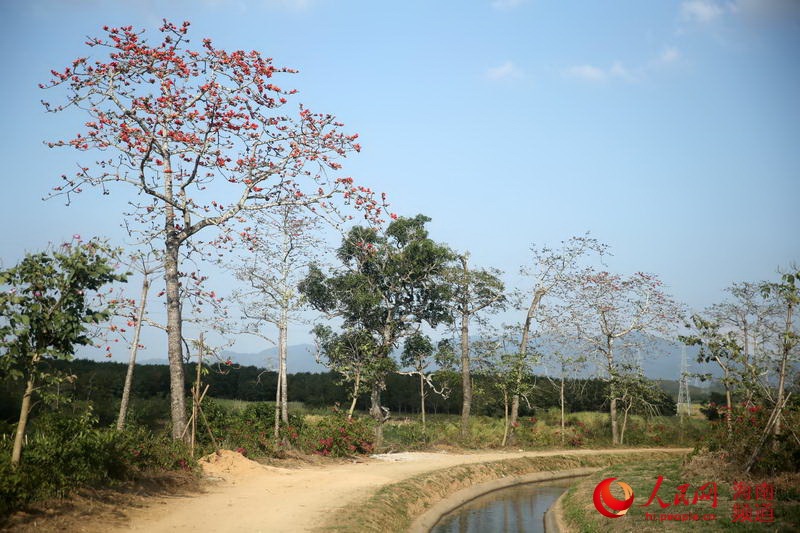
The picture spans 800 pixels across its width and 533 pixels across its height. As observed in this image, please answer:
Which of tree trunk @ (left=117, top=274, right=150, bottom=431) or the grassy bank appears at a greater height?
tree trunk @ (left=117, top=274, right=150, bottom=431)

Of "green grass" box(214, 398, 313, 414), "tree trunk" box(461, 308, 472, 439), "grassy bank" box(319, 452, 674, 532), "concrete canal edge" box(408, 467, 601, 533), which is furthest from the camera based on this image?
"tree trunk" box(461, 308, 472, 439)

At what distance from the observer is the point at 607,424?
1188 inches

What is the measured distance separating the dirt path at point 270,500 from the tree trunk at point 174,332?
2.32m

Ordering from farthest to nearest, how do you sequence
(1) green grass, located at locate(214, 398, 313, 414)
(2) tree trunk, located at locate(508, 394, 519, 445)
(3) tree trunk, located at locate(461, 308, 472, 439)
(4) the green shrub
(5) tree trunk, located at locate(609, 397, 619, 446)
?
(5) tree trunk, located at locate(609, 397, 619, 446) < (3) tree trunk, located at locate(461, 308, 472, 439) < (2) tree trunk, located at locate(508, 394, 519, 445) < (1) green grass, located at locate(214, 398, 313, 414) < (4) the green shrub

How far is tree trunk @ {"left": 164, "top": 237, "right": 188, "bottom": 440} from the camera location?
1487 cm

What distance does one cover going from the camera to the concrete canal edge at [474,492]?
13.2 meters

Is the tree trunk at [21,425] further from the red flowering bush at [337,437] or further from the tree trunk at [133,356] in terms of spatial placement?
the red flowering bush at [337,437]

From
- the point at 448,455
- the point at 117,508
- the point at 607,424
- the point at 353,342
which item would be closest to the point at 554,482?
the point at 448,455

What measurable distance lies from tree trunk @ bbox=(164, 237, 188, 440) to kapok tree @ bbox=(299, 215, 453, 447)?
865 centimetres

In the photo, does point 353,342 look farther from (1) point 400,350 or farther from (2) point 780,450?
(2) point 780,450

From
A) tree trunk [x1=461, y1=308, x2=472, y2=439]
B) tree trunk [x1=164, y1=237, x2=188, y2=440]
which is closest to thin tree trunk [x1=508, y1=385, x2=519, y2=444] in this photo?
tree trunk [x1=461, y1=308, x2=472, y2=439]

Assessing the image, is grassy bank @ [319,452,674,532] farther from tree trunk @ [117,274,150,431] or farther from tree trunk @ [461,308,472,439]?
tree trunk @ [117,274,150,431]

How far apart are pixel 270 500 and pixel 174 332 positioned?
212 inches

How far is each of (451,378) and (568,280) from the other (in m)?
7.32
